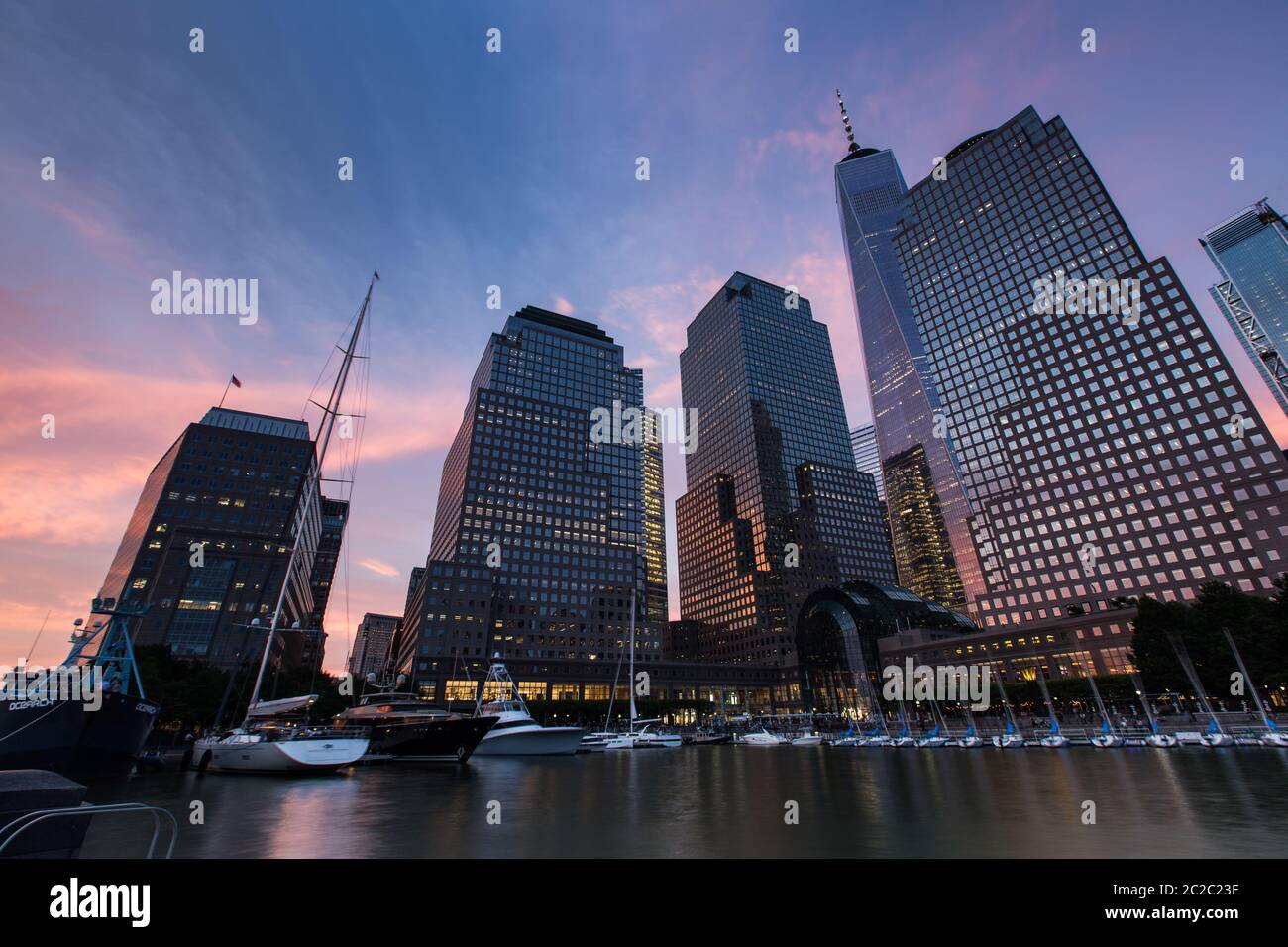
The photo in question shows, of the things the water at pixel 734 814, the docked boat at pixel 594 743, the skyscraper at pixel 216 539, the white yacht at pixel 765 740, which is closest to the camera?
the water at pixel 734 814

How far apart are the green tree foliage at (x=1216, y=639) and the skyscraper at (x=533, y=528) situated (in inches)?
4349

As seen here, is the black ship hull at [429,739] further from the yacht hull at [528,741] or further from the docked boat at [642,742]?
the docked boat at [642,742]

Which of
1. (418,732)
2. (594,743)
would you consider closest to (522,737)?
(418,732)

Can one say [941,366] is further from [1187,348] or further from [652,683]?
[652,683]

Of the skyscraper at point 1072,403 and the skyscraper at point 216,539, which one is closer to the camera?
the skyscraper at point 1072,403

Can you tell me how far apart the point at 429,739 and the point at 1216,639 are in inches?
3657

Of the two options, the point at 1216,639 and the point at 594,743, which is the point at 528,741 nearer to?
the point at 594,743

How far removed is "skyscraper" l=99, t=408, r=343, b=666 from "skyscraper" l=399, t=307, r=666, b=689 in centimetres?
3590

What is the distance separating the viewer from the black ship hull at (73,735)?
3145 cm

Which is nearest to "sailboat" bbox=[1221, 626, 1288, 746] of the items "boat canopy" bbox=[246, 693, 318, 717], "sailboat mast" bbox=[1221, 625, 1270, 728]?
"sailboat mast" bbox=[1221, 625, 1270, 728]

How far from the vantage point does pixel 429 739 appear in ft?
187

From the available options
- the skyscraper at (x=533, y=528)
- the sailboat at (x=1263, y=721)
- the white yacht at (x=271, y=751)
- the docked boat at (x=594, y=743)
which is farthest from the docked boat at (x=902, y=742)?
the skyscraper at (x=533, y=528)

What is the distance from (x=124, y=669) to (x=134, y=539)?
132 m
